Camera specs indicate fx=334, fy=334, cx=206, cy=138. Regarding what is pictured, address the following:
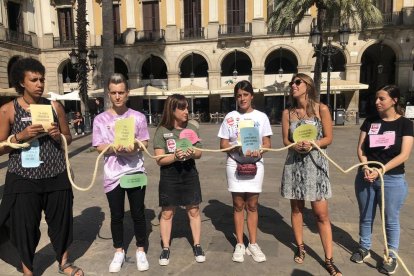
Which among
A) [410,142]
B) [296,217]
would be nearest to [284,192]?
[296,217]

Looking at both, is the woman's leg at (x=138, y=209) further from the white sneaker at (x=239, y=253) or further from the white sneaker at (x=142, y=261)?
the white sneaker at (x=239, y=253)

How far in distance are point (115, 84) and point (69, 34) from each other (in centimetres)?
2921

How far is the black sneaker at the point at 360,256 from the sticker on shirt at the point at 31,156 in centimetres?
327

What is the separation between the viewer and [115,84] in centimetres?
323

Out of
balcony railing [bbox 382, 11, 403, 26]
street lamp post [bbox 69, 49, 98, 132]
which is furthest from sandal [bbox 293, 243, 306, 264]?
balcony railing [bbox 382, 11, 403, 26]

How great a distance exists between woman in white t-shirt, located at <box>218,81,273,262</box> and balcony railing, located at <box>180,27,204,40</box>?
24.0 metres

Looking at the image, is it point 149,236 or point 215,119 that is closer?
point 149,236

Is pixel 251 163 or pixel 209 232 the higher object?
pixel 251 163

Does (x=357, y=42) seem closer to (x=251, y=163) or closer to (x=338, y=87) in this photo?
(x=338, y=87)

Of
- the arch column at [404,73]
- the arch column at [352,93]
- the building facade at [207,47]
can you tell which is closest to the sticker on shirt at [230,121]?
the building facade at [207,47]

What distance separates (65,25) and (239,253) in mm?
30329

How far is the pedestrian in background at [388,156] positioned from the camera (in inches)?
125

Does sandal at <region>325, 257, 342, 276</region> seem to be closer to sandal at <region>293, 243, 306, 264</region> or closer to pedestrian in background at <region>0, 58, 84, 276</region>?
sandal at <region>293, 243, 306, 264</region>

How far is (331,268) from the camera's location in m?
3.26
